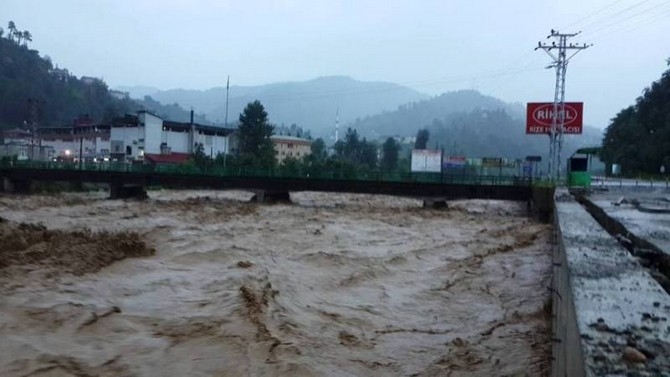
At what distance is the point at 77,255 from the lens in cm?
1616

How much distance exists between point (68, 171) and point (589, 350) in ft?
153

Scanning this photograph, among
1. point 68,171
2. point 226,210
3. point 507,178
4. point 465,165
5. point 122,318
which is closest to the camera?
point 122,318

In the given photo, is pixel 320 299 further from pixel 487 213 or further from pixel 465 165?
pixel 465 165

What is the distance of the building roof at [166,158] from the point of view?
68.1 m

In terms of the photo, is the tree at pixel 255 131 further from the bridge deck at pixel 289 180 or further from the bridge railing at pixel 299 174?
the bridge deck at pixel 289 180

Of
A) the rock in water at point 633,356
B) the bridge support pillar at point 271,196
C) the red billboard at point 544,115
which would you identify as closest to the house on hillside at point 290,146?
the bridge support pillar at point 271,196

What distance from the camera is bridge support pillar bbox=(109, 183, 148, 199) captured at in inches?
1738

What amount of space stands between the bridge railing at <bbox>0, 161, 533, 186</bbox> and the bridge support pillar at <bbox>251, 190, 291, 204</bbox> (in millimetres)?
1280

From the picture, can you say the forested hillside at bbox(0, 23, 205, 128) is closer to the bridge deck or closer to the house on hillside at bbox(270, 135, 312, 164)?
the house on hillside at bbox(270, 135, 312, 164)

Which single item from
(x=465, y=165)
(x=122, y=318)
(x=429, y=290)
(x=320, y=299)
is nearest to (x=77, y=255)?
(x=122, y=318)

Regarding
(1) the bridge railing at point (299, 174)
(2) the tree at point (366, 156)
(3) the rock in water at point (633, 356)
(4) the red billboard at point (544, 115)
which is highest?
(4) the red billboard at point (544, 115)

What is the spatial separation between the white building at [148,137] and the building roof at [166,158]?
1.29 meters

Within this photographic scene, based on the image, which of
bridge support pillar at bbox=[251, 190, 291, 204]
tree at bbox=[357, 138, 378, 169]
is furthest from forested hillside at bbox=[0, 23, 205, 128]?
bridge support pillar at bbox=[251, 190, 291, 204]

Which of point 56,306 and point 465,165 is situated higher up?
point 465,165
